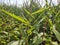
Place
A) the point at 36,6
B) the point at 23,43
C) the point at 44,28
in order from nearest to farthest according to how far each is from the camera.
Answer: the point at 23,43, the point at 44,28, the point at 36,6

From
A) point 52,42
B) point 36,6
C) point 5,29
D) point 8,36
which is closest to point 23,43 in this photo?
point 52,42

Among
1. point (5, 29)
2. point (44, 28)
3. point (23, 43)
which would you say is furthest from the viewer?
point (5, 29)

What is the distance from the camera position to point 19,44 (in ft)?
4.04

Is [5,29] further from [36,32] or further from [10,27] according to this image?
[36,32]

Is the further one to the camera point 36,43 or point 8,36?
point 8,36

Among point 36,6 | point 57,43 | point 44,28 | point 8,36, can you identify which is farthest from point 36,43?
point 36,6

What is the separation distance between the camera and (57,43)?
124cm

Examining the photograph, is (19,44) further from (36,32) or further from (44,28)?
(44,28)

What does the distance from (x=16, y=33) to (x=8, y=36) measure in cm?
8

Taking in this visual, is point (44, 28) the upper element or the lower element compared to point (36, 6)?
lower

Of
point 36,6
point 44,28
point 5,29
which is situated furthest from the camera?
point 36,6

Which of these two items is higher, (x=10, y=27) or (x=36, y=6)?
(x=36, y=6)

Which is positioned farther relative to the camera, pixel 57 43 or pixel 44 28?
pixel 44 28

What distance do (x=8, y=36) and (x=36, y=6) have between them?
2.34 ft
